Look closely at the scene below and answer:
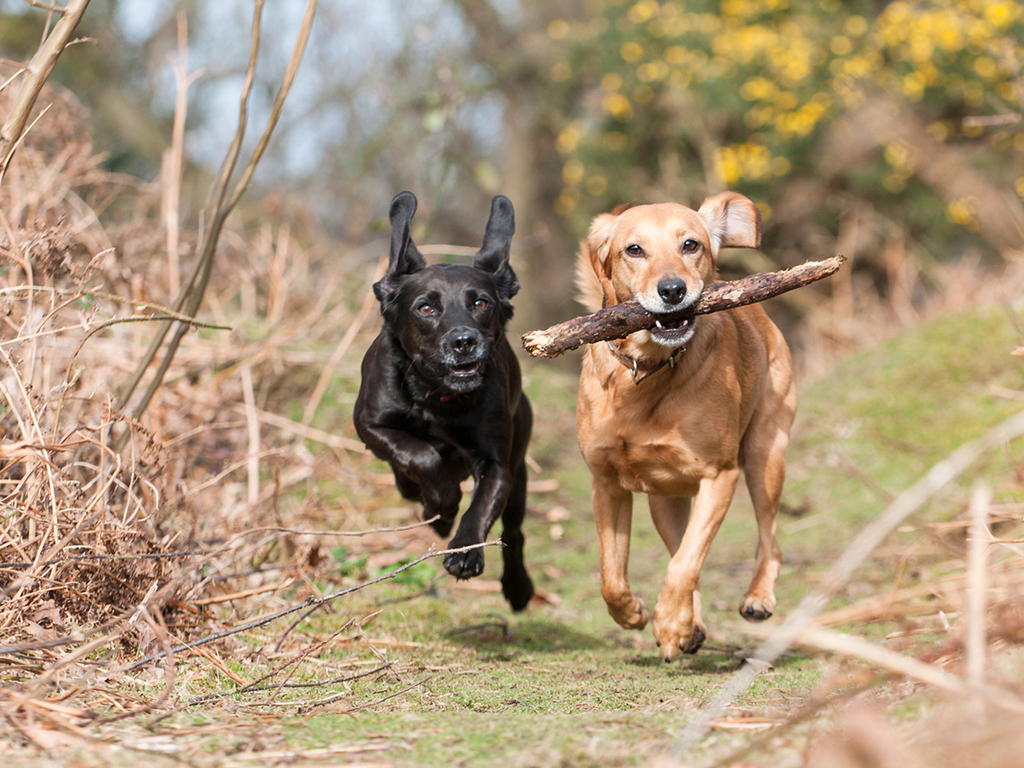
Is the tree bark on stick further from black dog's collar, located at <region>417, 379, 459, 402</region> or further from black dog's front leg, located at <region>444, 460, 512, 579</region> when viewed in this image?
black dog's front leg, located at <region>444, 460, 512, 579</region>

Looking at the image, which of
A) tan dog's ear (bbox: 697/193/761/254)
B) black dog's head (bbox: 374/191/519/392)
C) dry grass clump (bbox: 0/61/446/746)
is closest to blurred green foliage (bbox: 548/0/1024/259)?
dry grass clump (bbox: 0/61/446/746)

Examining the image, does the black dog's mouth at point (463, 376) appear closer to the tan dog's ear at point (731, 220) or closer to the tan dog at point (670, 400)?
the tan dog at point (670, 400)

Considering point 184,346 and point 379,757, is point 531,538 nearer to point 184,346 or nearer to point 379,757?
point 184,346

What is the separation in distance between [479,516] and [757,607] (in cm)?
137

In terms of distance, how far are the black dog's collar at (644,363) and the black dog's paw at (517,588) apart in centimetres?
145

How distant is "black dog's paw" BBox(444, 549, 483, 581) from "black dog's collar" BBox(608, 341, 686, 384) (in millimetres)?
1044

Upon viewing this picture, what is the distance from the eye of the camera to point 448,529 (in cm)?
469

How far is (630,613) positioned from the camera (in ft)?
13.7

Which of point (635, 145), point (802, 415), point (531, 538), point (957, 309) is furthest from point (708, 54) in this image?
point (531, 538)

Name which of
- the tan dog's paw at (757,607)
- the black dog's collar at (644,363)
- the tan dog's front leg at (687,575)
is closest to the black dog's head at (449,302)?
the black dog's collar at (644,363)

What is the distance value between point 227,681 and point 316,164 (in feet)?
60.9

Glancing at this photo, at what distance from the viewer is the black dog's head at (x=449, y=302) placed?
409 cm

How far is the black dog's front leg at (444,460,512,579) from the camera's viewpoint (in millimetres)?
3783

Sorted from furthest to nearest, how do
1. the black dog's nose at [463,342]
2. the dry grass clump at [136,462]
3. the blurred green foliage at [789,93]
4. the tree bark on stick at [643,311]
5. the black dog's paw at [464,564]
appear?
the blurred green foliage at [789,93]
the black dog's nose at [463,342]
the black dog's paw at [464,564]
the tree bark on stick at [643,311]
the dry grass clump at [136,462]
